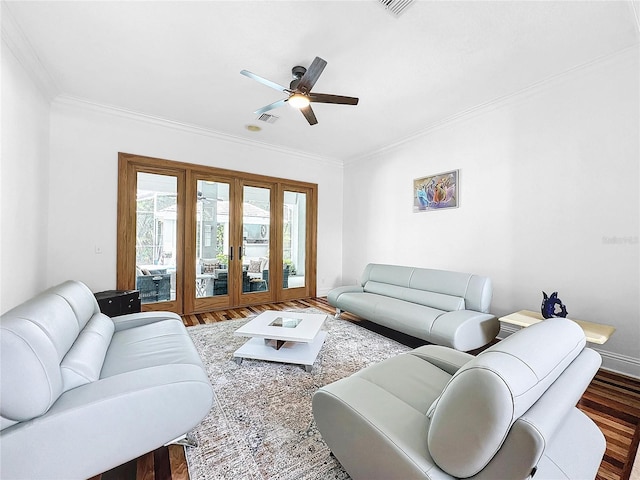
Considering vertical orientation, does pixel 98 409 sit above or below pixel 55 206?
below

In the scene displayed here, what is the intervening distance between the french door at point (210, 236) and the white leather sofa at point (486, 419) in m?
3.66

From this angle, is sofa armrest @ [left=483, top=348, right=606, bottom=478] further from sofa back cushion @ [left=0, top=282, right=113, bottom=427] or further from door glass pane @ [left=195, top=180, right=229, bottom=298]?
door glass pane @ [left=195, top=180, right=229, bottom=298]

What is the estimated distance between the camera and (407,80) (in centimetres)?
297

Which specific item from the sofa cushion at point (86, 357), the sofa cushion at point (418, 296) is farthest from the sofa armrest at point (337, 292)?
the sofa cushion at point (86, 357)

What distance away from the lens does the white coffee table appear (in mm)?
2486

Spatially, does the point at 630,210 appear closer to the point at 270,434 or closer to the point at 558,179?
the point at 558,179

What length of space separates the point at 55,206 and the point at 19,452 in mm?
3431

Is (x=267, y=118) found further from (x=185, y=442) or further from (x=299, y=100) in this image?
(x=185, y=442)

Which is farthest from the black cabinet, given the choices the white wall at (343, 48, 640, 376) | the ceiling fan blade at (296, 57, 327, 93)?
the white wall at (343, 48, 640, 376)

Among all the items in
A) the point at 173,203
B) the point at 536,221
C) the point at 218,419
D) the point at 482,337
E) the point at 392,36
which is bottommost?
the point at 218,419

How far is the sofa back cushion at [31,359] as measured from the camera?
1040 millimetres

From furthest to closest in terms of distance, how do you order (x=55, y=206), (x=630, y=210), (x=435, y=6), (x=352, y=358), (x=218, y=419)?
(x=55, y=206) < (x=352, y=358) < (x=630, y=210) < (x=435, y=6) < (x=218, y=419)

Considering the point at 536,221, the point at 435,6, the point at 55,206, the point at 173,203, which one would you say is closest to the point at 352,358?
the point at 536,221

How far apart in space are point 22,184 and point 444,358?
397 cm
